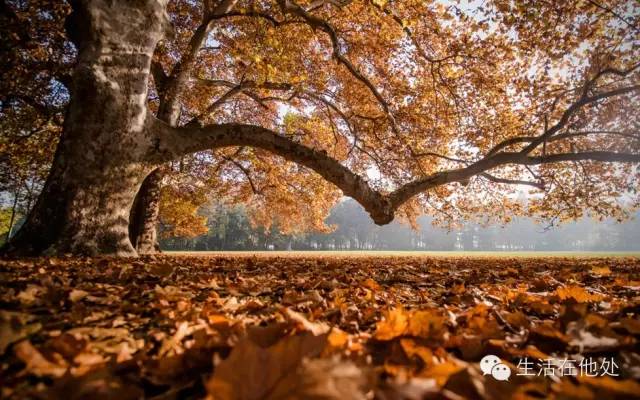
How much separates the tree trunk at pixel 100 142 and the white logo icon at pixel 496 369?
17.6ft

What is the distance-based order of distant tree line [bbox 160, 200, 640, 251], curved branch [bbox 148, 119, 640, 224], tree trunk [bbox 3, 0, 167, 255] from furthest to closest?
1. distant tree line [bbox 160, 200, 640, 251]
2. curved branch [bbox 148, 119, 640, 224]
3. tree trunk [bbox 3, 0, 167, 255]

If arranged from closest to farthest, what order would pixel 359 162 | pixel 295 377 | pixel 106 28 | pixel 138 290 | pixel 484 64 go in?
pixel 295 377
pixel 138 290
pixel 106 28
pixel 484 64
pixel 359 162

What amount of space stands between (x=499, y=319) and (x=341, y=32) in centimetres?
1082

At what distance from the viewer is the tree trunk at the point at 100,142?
4848 mm

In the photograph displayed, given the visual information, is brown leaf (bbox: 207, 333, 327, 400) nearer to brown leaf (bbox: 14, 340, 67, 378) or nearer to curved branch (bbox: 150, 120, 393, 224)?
brown leaf (bbox: 14, 340, 67, 378)

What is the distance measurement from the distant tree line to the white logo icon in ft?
260

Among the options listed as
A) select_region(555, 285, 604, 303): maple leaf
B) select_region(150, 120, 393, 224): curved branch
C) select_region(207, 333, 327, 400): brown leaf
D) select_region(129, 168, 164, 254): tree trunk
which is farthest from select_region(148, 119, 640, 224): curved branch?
select_region(207, 333, 327, 400): brown leaf

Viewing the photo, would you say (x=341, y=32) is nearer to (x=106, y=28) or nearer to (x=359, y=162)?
(x=359, y=162)

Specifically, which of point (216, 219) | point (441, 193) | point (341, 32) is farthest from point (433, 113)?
point (216, 219)

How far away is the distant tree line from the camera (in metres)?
79.7

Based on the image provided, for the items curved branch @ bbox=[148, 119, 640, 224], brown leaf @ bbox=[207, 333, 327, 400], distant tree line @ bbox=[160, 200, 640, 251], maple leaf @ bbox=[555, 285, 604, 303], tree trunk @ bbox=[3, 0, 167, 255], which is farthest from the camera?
distant tree line @ bbox=[160, 200, 640, 251]

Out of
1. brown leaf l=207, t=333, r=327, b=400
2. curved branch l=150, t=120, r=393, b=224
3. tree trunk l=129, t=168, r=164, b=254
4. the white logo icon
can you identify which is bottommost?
the white logo icon

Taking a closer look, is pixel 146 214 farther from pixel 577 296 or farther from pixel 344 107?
pixel 577 296

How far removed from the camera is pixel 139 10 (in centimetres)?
582
